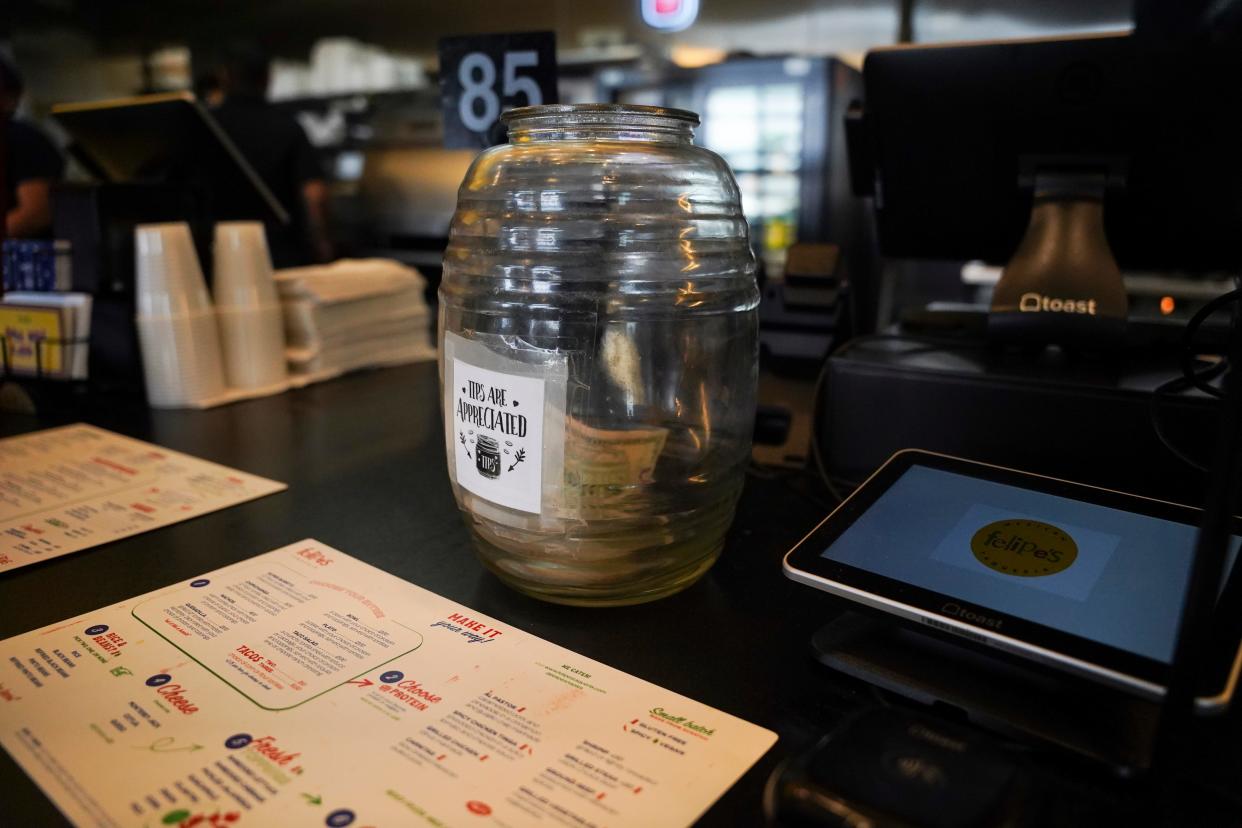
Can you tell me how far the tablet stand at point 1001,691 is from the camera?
18.7 inches

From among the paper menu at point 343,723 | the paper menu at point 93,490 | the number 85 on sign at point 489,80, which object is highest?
the number 85 on sign at point 489,80

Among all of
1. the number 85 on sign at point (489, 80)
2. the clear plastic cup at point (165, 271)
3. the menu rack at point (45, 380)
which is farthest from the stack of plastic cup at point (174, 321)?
the number 85 on sign at point (489, 80)

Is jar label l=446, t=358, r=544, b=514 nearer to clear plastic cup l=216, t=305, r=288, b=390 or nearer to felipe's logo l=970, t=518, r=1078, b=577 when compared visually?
felipe's logo l=970, t=518, r=1078, b=577

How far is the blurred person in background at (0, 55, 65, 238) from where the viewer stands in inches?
74.7

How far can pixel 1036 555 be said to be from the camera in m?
0.55

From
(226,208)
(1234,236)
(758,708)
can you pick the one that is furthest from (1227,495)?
(226,208)

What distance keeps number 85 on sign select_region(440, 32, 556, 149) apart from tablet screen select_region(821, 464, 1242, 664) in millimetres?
745

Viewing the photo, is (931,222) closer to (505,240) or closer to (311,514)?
(505,240)

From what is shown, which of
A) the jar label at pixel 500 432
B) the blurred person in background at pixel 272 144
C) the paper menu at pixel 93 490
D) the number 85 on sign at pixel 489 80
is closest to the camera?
the jar label at pixel 500 432

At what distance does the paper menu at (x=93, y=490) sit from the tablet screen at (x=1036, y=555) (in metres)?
0.64

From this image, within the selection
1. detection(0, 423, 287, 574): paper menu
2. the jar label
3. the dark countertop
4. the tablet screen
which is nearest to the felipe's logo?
the tablet screen

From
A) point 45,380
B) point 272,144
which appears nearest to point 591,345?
point 45,380

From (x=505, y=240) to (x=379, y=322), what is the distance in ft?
3.09

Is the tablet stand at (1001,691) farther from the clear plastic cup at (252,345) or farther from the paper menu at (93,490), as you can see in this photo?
the clear plastic cup at (252,345)
